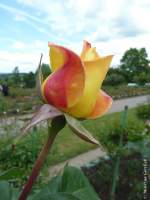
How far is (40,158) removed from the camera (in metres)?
0.52

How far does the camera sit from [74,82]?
537mm

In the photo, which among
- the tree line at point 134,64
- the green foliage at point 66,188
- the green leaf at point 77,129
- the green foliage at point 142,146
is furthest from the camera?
the tree line at point 134,64

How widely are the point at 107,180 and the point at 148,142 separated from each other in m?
2.02

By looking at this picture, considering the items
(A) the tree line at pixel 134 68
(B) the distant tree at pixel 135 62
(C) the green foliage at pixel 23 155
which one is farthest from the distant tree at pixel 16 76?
(C) the green foliage at pixel 23 155

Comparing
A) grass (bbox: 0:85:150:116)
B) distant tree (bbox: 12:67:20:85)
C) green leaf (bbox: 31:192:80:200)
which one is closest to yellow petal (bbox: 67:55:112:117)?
green leaf (bbox: 31:192:80:200)

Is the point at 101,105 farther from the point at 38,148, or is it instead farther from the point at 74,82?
the point at 38,148

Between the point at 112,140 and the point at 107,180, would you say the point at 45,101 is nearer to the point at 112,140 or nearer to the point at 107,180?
the point at 107,180

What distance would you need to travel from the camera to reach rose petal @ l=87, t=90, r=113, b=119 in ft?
1.83

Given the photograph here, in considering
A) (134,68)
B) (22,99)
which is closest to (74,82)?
(22,99)

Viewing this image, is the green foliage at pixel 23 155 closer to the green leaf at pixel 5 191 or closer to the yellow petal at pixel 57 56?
the green leaf at pixel 5 191

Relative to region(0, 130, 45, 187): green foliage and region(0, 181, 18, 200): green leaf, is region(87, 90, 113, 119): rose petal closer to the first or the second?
region(0, 181, 18, 200): green leaf

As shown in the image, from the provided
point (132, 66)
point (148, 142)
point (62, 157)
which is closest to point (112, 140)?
point (62, 157)

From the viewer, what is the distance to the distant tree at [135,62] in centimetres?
5047

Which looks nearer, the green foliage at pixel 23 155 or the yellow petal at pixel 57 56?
the yellow petal at pixel 57 56
